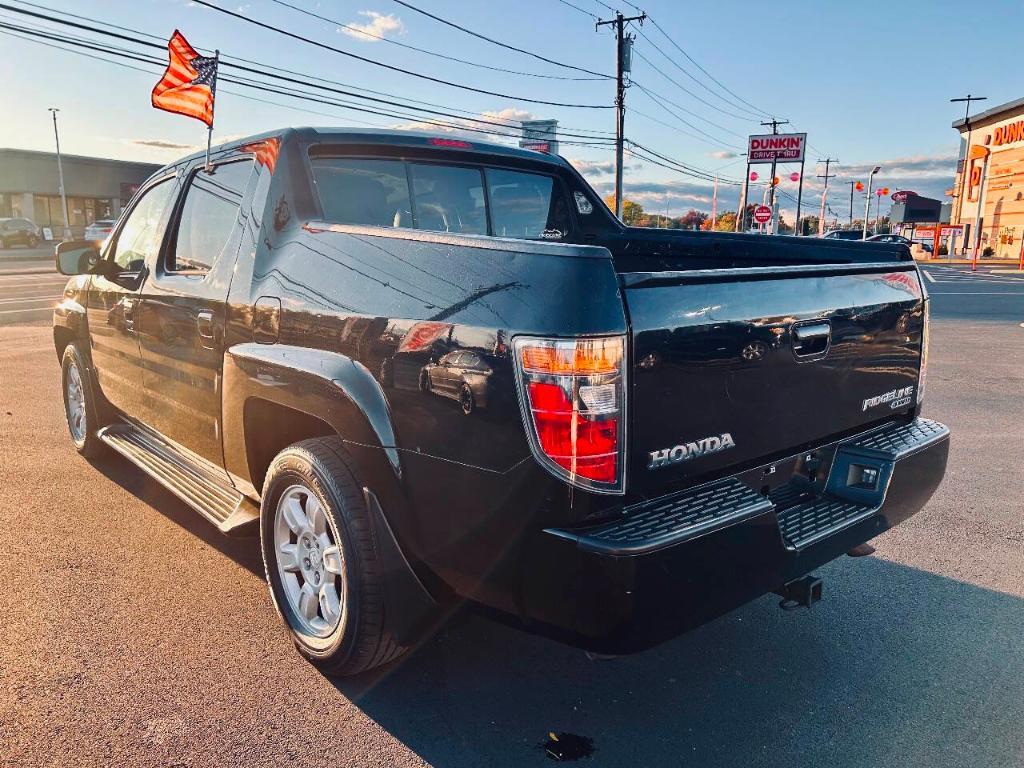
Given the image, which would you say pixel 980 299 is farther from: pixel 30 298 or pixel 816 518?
pixel 30 298

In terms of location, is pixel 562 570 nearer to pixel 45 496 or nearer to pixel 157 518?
pixel 157 518

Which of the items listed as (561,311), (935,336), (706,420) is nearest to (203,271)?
(561,311)

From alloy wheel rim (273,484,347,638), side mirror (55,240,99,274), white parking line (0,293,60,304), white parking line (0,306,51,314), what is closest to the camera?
alloy wheel rim (273,484,347,638)

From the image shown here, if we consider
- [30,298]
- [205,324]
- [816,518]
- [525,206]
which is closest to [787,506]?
[816,518]

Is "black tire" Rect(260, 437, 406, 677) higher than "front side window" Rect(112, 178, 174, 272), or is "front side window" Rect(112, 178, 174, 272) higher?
"front side window" Rect(112, 178, 174, 272)

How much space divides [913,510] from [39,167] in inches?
2561

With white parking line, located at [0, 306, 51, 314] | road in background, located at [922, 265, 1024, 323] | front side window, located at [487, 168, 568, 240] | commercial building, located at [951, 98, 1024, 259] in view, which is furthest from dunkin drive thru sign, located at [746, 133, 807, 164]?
front side window, located at [487, 168, 568, 240]

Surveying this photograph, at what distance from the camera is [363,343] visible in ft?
8.32

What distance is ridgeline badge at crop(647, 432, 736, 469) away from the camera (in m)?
2.25

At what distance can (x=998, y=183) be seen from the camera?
5944cm

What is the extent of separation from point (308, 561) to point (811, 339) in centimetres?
198

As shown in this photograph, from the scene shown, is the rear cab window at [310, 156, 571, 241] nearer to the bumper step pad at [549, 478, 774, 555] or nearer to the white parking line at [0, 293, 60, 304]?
the bumper step pad at [549, 478, 774, 555]

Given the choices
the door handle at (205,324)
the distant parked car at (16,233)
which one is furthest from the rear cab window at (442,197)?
the distant parked car at (16,233)

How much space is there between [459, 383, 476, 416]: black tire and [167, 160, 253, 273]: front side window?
1671mm
